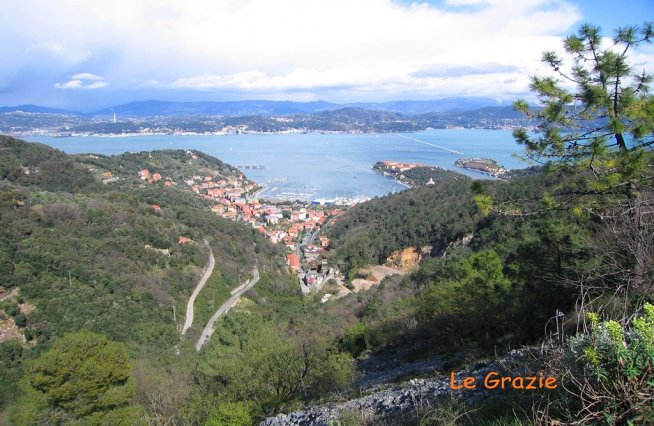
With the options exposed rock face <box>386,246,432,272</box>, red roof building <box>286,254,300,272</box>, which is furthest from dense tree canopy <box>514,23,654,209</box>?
red roof building <box>286,254,300,272</box>

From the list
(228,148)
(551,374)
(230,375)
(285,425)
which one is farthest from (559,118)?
(228,148)

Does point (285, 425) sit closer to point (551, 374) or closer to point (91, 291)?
point (551, 374)

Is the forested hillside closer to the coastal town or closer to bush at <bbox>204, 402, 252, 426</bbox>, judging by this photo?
bush at <bbox>204, 402, 252, 426</bbox>

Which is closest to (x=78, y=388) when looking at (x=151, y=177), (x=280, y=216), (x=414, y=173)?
(x=280, y=216)

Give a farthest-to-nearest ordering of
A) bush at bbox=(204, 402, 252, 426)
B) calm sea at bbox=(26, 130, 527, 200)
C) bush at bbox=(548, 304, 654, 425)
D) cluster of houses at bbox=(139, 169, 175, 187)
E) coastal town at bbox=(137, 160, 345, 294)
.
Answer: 1. calm sea at bbox=(26, 130, 527, 200)
2. cluster of houses at bbox=(139, 169, 175, 187)
3. coastal town at bbox=(137, 160, 345, 294)
4. bush at bbox=(204, 402, 252, 426)
5. bush at bbox=(548, 304, 654, 425)

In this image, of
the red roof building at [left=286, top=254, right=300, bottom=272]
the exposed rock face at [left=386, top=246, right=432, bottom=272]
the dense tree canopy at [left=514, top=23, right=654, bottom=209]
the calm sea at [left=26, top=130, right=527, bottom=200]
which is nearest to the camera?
the dense tree canopy at [left=514, top=23, right=654, bottom=209]

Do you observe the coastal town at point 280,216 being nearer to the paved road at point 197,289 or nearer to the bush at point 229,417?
the paved road at point 197,289

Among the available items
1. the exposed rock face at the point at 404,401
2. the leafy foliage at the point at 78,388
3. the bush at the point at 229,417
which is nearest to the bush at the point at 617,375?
the exposed rock face at the point at 404,401
